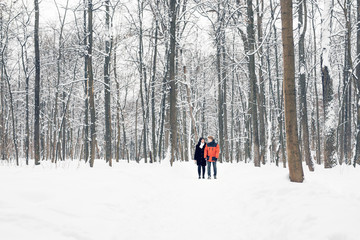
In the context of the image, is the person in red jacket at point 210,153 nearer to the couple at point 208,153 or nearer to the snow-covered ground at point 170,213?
the couple at point 208,153

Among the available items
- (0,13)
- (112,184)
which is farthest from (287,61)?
(0,13)

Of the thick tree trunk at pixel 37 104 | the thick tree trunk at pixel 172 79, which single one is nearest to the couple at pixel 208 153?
the thick tree trunk at pixel 172 79

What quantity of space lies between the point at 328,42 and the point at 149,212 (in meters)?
9.19

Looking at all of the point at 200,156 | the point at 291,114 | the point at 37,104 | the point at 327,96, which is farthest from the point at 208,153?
the point at 37,104

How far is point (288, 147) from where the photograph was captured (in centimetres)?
655

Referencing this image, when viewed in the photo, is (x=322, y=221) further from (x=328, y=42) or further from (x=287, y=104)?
(x=328, y=42)

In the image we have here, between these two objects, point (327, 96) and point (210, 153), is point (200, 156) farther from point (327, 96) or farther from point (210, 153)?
point (327, 96)

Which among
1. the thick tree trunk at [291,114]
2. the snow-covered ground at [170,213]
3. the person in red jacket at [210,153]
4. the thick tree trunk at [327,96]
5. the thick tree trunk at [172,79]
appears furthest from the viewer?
the thick tree trunk at [172,79]

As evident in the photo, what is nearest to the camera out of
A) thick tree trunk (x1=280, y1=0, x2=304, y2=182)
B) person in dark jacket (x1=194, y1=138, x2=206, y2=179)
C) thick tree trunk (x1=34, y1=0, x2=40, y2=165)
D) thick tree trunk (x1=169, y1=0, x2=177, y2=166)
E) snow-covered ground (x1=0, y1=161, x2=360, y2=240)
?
snow-covered ground (x1=0, y1=161, x2=360, y2=240)

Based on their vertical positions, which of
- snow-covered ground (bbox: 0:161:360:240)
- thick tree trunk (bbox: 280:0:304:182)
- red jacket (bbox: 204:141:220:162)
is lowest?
snow-covered ground (bbox: 0:161:360:240)

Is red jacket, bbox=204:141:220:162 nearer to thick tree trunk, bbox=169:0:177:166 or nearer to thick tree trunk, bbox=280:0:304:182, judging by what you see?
thick tree trunk, bbox=169:0:177:166

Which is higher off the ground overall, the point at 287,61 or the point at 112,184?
the point at 287,61

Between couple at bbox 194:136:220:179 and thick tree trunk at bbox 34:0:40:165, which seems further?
thick tree trunk at bbox 34:0:40:165

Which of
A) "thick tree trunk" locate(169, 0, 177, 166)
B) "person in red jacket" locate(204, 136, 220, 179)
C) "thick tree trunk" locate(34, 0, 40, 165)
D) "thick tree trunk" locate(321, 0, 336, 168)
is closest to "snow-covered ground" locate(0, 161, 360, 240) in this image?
"thick tree trunk" locate(321, 0, 336, 168)
